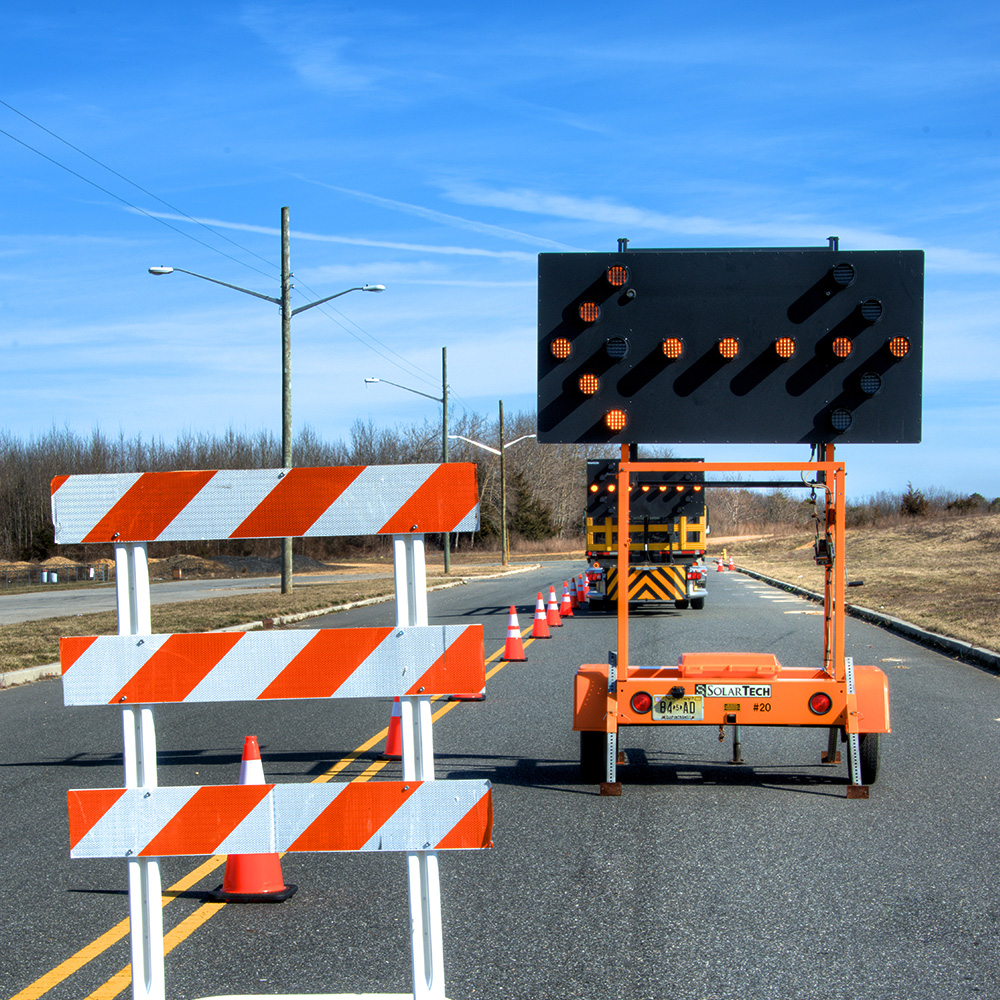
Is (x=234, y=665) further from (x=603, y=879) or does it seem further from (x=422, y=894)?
(x=603, y=879)

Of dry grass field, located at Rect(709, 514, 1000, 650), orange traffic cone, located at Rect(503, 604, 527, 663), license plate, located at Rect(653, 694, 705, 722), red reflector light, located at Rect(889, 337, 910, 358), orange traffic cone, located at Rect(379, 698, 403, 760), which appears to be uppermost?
red reflector light, located at Rect(889, 337, 910, 358)

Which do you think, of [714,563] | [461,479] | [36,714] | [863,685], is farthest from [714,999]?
[714,563]

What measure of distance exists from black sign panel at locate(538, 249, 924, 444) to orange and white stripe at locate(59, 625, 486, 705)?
401cm

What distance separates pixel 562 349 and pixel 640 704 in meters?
2.46

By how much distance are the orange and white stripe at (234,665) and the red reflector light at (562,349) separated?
163 inches

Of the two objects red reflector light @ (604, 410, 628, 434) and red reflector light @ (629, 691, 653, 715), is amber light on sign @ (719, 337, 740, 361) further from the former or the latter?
red reflector light @ (629, 691, 653, 715)

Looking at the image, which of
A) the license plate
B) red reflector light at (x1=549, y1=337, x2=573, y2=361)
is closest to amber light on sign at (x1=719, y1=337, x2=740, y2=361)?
red reflector light at (x1=549, y1=337, x2=573, y2=361)

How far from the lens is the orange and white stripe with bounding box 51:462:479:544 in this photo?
12.4ft

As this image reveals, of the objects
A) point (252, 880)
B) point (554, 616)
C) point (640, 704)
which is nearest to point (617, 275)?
point (640, 704)

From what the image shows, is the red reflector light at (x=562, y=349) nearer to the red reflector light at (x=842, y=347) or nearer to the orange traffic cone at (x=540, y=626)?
the red reflector light at (x=842, y=347)

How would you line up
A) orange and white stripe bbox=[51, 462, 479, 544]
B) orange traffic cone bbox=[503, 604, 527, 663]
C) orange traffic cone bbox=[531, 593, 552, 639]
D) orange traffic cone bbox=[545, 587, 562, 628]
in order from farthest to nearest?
orange traffic cone bbox=[545, 587, 562, 628] → orange traffic cone bbox=[531, 593, 552, 639] → orange traffic cone bbox=[503, 604, 527, 663] → orange and white stripe bbox=[51, 462, 479, 544]

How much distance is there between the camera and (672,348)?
7.46m

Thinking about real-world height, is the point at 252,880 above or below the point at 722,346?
below

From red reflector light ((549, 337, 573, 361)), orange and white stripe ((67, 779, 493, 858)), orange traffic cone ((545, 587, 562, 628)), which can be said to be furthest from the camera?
orange traffic cone ((545, 587, 562, 628))
